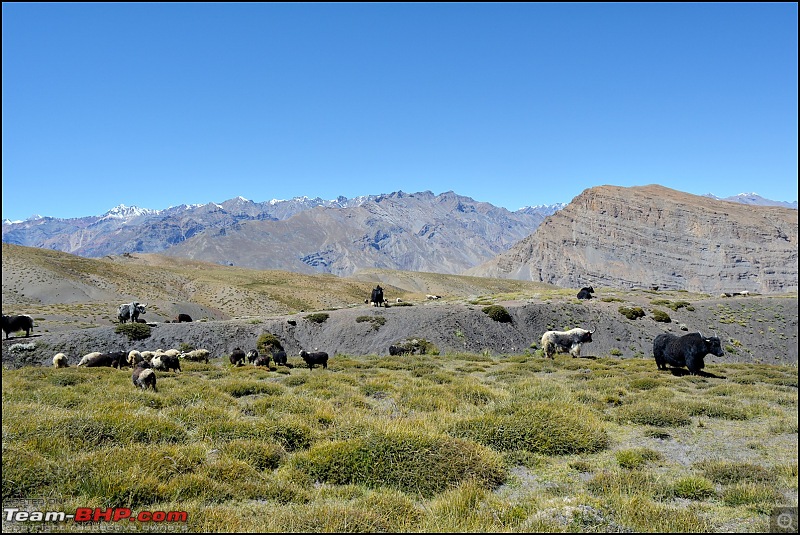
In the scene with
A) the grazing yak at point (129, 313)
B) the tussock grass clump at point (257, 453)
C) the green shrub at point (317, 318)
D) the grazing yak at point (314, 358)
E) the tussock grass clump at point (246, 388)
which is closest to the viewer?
the tussock grass clump at point (257, 453)

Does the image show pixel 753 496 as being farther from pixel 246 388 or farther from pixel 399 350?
pixel 399 350

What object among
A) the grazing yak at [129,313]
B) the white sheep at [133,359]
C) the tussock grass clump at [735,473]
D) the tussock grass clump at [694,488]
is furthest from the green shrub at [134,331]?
the tussock grass clump at [735,473]

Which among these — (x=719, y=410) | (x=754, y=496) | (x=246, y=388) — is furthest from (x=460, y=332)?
(x=754, y=496)

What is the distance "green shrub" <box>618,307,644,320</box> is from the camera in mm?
38875

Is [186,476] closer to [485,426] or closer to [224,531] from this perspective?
[224,531]

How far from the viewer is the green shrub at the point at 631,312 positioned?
1531 inches

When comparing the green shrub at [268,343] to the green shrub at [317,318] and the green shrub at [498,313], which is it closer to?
the green shrub at [317,318]

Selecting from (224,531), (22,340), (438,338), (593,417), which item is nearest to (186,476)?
(224,531)

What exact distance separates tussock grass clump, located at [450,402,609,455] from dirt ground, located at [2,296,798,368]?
2136 cm

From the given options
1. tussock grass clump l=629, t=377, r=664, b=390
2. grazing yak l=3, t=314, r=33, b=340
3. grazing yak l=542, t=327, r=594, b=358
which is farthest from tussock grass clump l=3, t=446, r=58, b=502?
grazing yak l=3, t=314, r=33, b=340

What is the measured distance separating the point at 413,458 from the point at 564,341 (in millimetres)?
22999

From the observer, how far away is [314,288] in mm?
122188

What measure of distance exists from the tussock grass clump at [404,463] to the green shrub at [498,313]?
29509 millimetres

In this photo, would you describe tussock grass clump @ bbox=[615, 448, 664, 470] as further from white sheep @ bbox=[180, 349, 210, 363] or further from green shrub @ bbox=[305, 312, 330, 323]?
green shrub @ bbox=[305, 312, 330, 323]
